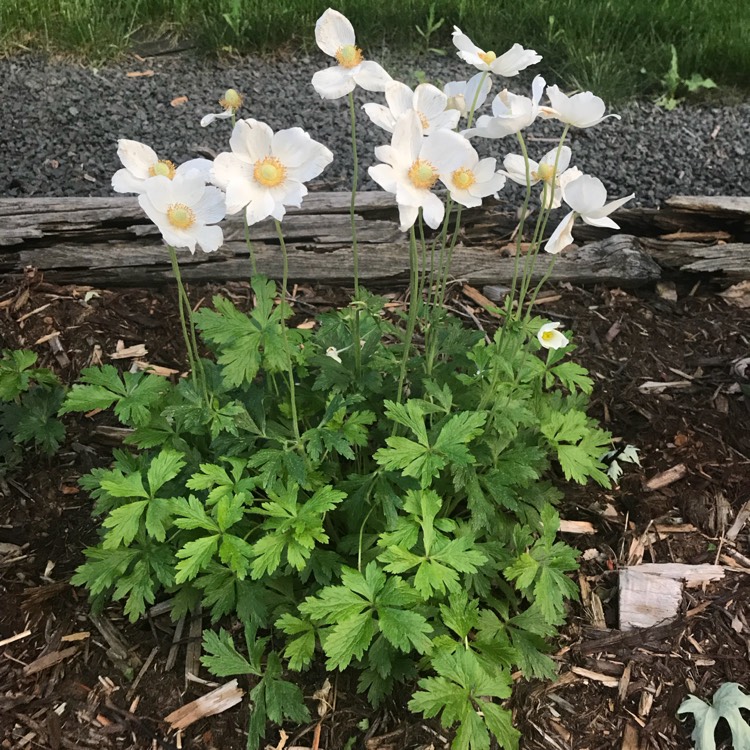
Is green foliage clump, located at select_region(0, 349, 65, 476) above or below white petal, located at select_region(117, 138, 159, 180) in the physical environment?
below

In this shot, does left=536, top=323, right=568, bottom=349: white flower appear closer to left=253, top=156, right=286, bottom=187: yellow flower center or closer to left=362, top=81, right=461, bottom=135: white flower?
left=362, top=81, right=461, bottom=135: white flower

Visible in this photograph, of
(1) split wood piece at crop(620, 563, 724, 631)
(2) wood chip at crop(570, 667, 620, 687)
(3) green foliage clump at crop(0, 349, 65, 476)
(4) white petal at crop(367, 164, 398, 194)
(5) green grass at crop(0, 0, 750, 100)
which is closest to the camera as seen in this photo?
(4) white petal at crop(367, 164, 398, 194)

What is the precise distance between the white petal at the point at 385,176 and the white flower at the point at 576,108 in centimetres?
37

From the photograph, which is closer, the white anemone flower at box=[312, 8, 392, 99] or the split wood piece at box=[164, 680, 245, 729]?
the white anemone flower at box=[312, 8, 392, 99]

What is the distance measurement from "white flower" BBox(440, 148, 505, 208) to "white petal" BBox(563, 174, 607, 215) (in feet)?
0.48

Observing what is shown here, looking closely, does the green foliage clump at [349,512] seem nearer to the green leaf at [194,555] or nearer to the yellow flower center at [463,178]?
the green leaf at [194,555]

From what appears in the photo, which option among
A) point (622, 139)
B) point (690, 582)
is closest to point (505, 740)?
point (690, 582)

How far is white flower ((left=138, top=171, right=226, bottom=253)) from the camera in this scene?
138cm

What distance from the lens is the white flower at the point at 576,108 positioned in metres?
1.46

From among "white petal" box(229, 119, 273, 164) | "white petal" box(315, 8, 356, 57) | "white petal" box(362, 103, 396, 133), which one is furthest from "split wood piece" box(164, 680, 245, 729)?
"white petal" box(315, 8, 356, 57)

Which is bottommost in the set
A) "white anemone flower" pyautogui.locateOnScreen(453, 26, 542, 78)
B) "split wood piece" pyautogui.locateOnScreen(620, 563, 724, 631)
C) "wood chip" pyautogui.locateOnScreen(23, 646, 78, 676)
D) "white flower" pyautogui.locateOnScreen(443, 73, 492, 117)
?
"wood chip" pyautogui.locateOnScreen(23, 646, 78, 676)

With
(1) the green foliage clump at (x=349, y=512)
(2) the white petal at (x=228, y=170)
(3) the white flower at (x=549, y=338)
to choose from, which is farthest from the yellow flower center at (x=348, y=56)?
(3) the white flower at (x=549, y=338)

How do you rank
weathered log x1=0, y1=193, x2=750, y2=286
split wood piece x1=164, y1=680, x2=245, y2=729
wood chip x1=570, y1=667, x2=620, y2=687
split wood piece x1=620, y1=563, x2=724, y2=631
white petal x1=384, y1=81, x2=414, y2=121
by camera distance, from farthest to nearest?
weathered log x1=0, y1=193, x2=750, y2=286, split wood piece x1=620, y1=563, x2=724, y2=631, wood chip x1=570, y1=667, x2=620, y2=687, split wood piece x1=164, y1=680, x2=245, y2=729, white petal x1=384, y1=81, x2=414, y2=121

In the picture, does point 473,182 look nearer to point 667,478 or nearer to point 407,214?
point 407,214
